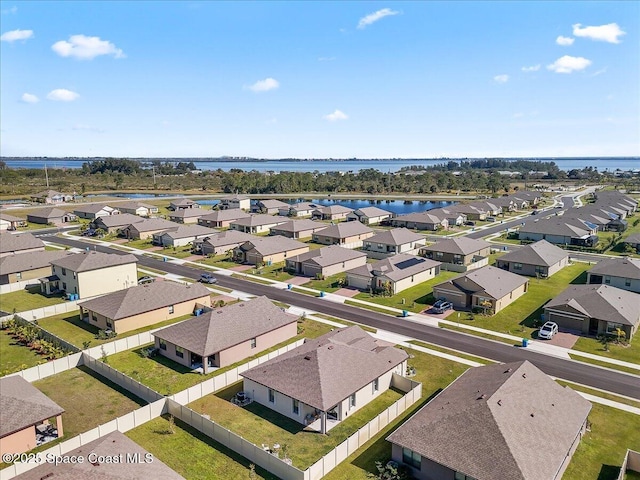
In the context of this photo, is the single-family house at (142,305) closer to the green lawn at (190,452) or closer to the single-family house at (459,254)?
the green lawn at (190,452)

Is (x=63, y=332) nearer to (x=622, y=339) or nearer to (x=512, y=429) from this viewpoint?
(x=512, y=429)

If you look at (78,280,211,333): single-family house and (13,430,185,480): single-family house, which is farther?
(78,280,211,333): single-family house

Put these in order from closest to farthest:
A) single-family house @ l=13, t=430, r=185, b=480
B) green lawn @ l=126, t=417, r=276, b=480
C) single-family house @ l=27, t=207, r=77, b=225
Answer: single-family house @ l=13, t=430, r=185, b=480 < green lawn @ l=126, t=417, r=276, b=480 < single-family house @ l=27, t=207, r=77, b=225

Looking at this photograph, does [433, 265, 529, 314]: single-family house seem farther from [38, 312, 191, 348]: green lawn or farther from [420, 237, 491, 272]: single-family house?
[38, 312, 191, 348]: green lawn

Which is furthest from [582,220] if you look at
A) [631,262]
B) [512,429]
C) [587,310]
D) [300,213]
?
[512,429]

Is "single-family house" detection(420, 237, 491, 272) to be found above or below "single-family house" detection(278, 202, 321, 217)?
below

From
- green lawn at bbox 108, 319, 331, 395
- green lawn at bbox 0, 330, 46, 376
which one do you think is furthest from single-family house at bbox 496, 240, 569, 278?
green lawn at bbox 0, 330, 46, 376

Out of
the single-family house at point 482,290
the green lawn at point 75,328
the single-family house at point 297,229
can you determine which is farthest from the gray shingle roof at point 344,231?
the green lawn at point 75,328
